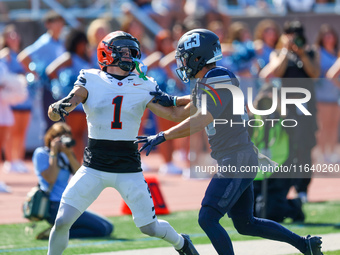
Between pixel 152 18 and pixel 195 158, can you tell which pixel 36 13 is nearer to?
pixel 152 18

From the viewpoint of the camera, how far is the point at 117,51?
5664mm

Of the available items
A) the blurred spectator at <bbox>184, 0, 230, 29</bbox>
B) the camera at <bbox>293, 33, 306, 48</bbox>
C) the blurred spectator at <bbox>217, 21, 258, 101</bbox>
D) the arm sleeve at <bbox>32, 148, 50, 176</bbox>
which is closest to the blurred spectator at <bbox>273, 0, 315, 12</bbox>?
the blurred spectator at <bbox>184, 0, 230, 29</bbox>

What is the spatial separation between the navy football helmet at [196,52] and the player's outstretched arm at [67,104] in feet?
2.58

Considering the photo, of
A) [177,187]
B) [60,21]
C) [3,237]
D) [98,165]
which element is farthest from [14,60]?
[98,165]

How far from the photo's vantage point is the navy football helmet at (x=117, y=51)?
223 inches

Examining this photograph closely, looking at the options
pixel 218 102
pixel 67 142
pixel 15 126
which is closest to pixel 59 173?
pixel 67 142

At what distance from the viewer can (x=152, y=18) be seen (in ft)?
53.8

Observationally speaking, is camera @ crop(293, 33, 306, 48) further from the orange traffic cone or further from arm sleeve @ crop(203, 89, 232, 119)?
arm sleeve @ crop(203, 89, 232, 119)

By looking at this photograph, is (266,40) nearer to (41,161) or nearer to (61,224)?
(41,161)

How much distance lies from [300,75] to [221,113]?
4331 mm

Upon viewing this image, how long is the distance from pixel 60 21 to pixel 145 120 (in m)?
4.59

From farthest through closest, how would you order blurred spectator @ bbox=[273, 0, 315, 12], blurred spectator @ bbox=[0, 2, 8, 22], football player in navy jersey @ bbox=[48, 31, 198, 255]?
blurred spectator @ bbox=[273, 0, 315, 12] → blurred spectator @ bbox=[0, 2, 8, 22] → football player in navy jersey @ bbox=[48, 31, 198, 255]

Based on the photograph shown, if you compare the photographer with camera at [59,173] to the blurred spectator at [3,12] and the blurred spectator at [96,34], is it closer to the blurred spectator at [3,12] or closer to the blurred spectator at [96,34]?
the blurred spectator at [96,34]

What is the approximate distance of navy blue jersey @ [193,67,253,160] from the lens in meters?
5.41
